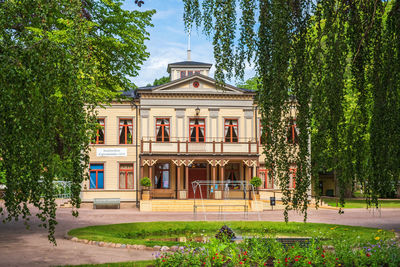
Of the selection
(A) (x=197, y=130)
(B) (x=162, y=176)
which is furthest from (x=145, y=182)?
(A) (x=197, y=130)

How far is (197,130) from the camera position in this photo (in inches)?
1189

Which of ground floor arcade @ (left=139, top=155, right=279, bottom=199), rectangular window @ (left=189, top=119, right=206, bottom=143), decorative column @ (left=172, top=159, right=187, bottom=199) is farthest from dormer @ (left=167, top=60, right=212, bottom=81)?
decorative column @ (left=172, top=159, right=187, bottom=199)

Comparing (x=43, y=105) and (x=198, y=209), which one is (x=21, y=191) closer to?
(x=43, y=105)

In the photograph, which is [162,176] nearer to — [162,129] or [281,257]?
[162,129]

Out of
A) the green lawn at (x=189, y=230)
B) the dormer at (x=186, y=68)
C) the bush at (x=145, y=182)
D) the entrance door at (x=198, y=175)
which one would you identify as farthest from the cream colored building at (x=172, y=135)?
the green lawn at (x=189, y=230)

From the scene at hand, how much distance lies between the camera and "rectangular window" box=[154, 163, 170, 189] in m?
30.4

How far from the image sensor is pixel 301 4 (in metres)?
5.76

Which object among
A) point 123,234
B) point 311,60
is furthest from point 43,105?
point 123,234

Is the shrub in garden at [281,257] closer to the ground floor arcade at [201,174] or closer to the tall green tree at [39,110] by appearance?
the tall green tree at [39,110]

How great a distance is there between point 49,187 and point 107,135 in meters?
25.2

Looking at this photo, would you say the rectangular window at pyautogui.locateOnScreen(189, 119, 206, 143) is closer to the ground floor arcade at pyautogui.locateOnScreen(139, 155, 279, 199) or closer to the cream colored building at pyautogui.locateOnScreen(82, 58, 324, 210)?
the cream colored building at pyautogui.locateOnScreen(82, 58, 324, 210)

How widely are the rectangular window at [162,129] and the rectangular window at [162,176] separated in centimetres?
202

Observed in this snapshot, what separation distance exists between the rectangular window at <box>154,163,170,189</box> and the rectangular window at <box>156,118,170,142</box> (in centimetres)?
202

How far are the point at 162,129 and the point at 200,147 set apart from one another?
3146mm
